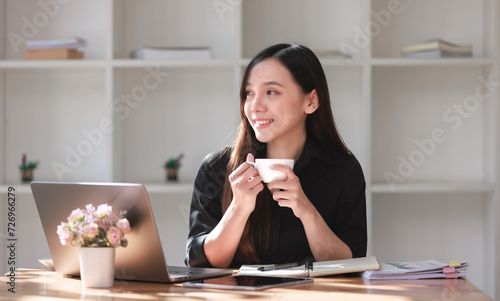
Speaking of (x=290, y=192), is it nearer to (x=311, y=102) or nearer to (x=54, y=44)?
(x=311, y=102)

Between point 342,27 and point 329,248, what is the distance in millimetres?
1885

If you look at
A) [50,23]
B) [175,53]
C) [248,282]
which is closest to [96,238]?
[248,282]

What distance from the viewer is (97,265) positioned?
158 cm

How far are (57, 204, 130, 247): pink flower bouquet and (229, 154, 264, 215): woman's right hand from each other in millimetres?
422

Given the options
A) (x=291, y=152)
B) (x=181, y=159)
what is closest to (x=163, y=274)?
(x=291, y=152)

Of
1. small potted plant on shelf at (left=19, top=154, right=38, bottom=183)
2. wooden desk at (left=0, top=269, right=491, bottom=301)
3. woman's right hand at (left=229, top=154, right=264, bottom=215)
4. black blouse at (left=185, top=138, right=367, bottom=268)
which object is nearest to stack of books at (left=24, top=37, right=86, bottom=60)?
small potted plant on shelf at (left=19, top=154, right=38, bottom=183)

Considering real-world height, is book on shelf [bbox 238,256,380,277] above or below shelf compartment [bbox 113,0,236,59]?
below

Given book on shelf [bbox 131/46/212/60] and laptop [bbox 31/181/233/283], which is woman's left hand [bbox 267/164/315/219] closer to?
laptop [bbox 31/181/233/283]

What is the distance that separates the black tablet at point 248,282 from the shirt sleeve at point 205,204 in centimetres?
41

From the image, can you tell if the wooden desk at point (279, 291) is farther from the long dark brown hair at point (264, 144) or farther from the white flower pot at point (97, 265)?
the long dark brown hair at point (264, 144)

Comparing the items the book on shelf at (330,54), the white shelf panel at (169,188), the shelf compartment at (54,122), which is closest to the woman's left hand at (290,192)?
the white shelf panel at (169,188)

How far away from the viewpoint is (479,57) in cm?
353

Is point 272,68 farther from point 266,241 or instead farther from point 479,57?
point 479,57

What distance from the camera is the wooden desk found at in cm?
147
